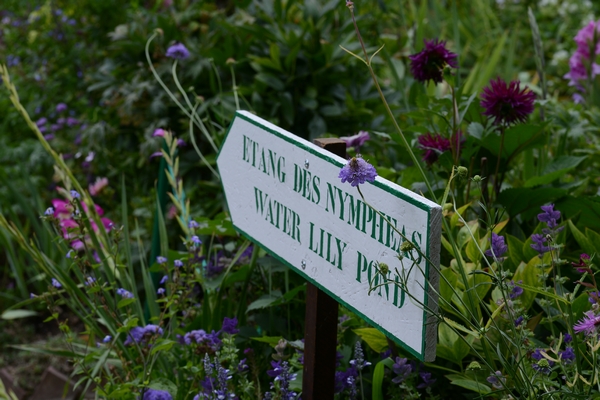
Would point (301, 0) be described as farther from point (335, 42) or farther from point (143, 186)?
point (143, 186)

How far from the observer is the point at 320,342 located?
1.25 metres

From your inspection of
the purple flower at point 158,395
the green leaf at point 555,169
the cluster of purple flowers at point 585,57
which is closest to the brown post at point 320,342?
the purple flower at point 158,395

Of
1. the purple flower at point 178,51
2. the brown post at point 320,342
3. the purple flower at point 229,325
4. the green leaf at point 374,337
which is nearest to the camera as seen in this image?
the brown post at point 320,342

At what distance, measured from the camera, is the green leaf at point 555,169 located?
158 cm

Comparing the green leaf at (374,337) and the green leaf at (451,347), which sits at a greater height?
the green leaf at (451,347)

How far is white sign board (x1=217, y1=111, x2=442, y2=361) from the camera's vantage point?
98cm

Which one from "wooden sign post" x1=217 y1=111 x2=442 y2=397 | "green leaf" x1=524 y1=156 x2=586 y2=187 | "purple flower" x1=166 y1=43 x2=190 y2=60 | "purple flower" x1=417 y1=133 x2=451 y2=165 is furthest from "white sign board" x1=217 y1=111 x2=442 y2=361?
"purple flower" x1=166 y1=43 x2=190 y2=60

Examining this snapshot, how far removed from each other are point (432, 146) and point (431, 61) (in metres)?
0.19

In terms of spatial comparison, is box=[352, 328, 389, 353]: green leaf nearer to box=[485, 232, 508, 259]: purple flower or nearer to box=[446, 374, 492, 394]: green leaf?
box=[446, 374, 492, 394]: green leaf

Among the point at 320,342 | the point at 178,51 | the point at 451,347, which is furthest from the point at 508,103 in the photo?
the point at 178,51

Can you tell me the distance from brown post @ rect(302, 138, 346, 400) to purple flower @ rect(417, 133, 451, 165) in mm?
351

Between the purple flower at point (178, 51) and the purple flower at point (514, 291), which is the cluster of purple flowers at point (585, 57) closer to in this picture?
the purple flower at point (178, 51)

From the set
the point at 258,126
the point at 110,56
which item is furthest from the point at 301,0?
Answer: the point at 258,126

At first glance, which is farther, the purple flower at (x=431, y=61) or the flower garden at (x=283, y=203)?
the purple flower at (x=431, y=61)
